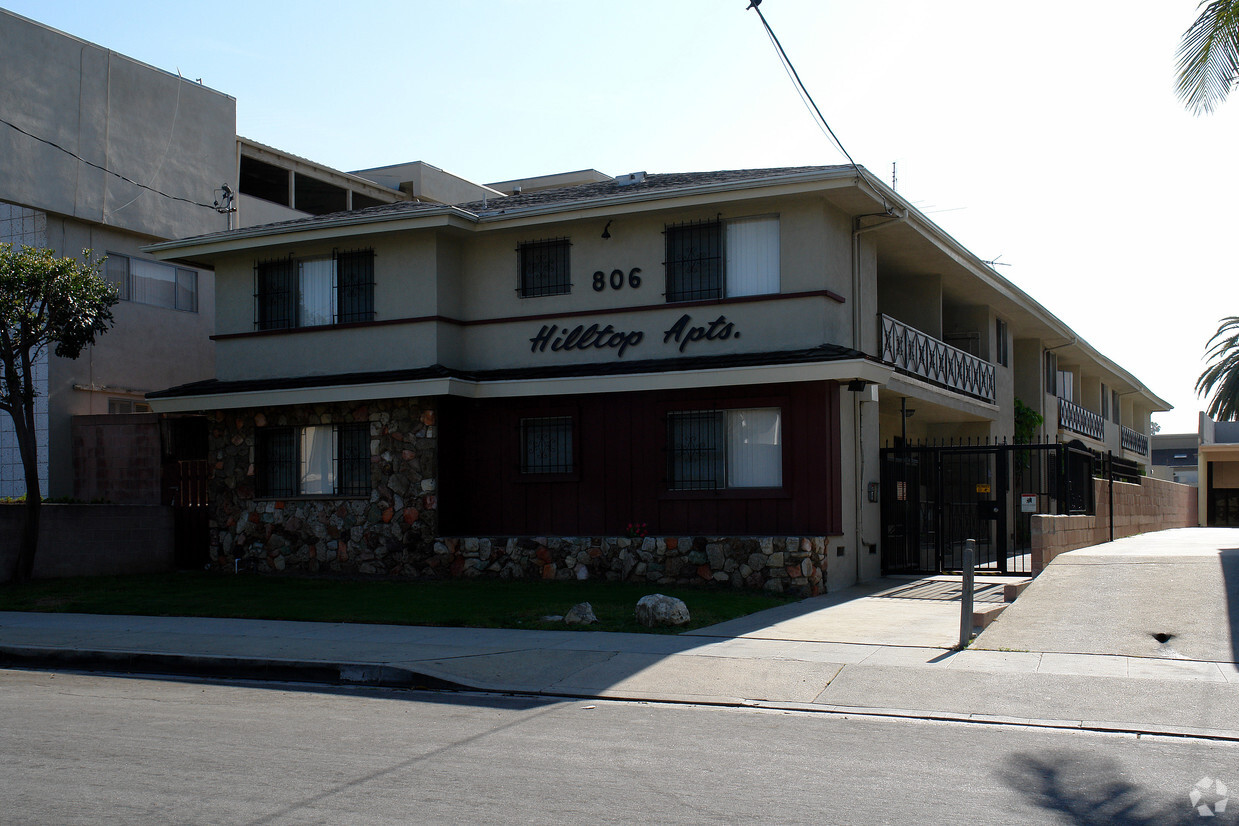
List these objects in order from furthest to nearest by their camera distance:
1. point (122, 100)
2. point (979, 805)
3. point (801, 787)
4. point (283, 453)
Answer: point (122, 100), point (283, 453), point (801, 787), point (979, 805)

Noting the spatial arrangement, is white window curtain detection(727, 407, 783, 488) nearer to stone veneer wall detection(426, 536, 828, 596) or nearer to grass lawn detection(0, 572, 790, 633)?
stone veneer wall detection(426, 536, 828, 596)

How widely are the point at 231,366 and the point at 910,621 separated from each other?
13.7 m

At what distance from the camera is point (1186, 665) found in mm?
10281

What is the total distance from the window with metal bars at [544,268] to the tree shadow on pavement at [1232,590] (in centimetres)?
1059

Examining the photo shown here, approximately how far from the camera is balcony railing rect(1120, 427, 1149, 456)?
45.4 metres

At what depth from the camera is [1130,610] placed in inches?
492

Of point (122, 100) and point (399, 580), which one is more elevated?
point (122, 100)

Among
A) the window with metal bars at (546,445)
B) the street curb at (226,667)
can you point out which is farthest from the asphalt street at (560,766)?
the window with metal bars at (546,445)

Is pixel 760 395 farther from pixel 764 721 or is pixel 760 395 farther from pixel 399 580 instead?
pixel 764 721

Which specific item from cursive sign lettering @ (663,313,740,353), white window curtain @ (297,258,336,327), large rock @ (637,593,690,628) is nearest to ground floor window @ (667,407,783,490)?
cursive sign lettering @ (663,313,740,353)

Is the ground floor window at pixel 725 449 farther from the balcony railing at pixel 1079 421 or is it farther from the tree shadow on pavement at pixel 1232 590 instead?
the balcony railing at pixel 1079 421

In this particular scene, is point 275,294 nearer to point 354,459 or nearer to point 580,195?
point 354,459

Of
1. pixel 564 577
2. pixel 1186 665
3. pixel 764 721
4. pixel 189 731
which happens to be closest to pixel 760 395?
pixel 564 577

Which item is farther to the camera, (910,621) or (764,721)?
(910,621)
